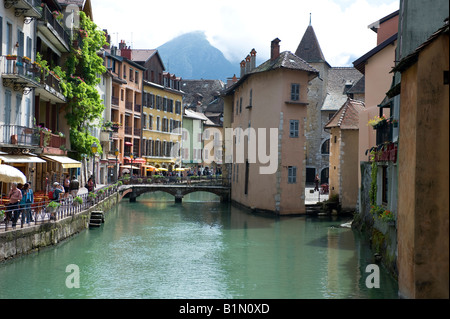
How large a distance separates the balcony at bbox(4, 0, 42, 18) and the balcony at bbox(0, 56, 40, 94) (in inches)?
85.5

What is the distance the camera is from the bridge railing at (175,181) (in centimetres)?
5074

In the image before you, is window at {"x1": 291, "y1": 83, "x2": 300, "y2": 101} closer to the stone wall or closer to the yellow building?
the stone wall

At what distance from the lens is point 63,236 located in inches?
933

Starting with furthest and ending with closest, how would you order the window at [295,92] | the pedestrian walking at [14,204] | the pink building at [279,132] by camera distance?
the window at [295,92], the pink building at [279,132], the pedestrian walking at [14,204]

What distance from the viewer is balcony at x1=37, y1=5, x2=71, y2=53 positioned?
27.8 m

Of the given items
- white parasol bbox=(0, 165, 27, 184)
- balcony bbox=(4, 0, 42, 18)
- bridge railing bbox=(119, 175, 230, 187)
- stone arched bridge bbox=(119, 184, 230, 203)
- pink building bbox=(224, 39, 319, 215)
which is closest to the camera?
white parasol bbox=(0, 165, 27, 184)

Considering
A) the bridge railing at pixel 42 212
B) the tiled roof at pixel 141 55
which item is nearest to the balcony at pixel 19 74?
the bridge railing at pixel 42 212

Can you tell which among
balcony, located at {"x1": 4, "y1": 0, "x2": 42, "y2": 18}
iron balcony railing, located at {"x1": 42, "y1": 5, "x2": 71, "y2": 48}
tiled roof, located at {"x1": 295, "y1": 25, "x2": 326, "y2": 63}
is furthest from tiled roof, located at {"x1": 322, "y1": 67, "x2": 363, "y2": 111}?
balcony, located at {"x1": 4, "y1": 0, "x2": 42, "y2": 18}

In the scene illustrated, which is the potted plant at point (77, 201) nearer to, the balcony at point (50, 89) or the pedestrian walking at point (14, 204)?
the balcony at point (50, 89)

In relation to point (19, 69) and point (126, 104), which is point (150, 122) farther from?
point (19, 69)

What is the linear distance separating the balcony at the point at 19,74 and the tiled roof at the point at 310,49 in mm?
46076

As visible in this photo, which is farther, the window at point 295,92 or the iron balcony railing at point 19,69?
the window at point 295,92

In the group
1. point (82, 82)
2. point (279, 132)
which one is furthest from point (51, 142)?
point (279, 132)
